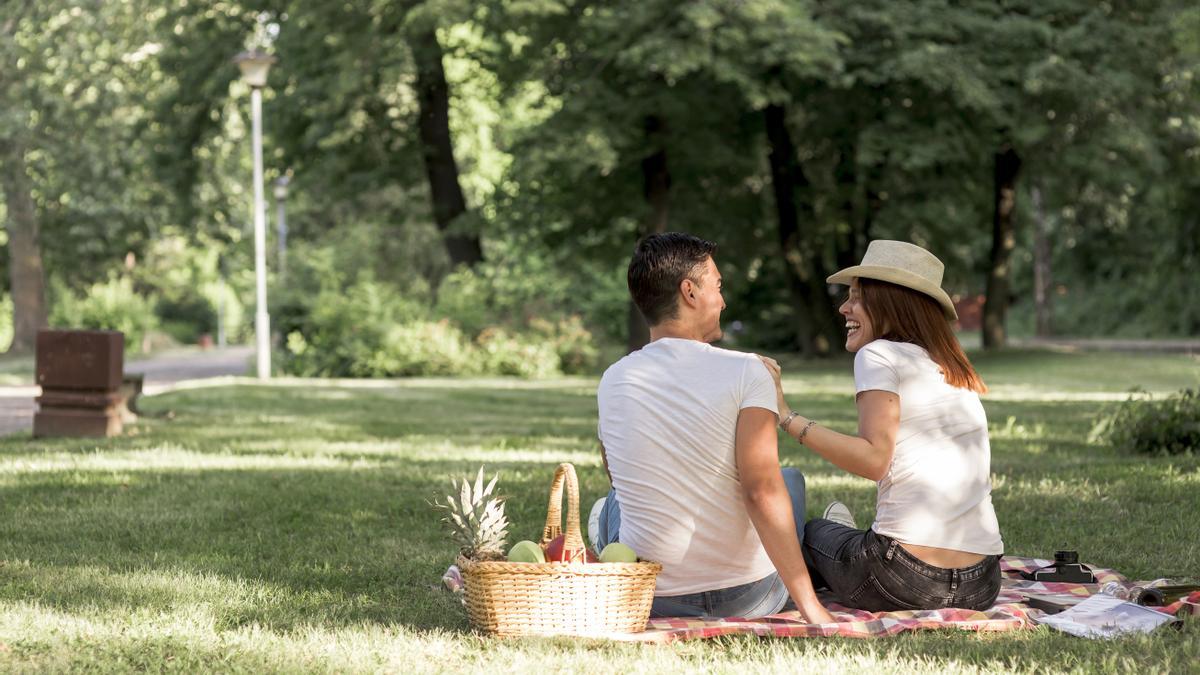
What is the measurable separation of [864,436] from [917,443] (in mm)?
256

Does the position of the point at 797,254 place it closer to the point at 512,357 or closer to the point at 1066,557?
the point at 512,357

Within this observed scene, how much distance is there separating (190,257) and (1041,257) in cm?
3477

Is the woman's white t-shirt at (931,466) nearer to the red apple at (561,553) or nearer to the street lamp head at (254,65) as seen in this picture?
the red apple at (561,553)

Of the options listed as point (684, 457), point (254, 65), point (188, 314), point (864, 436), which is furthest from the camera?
point (188, 314)

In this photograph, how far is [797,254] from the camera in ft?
102

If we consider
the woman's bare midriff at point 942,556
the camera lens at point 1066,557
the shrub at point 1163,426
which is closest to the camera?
the woman's bare midriff at point 942,556

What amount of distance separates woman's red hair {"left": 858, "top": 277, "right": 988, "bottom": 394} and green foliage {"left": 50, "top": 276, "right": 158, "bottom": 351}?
35412mm

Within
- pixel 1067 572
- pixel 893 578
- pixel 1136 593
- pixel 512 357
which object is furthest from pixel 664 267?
pixel 512 357

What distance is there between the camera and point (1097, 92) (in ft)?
85.9

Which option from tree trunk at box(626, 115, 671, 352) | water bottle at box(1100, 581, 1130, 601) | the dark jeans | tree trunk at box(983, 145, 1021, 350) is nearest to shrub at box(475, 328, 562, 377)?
tree trunk at box(626, 115, 671, 352)

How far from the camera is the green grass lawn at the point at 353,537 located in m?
5.08

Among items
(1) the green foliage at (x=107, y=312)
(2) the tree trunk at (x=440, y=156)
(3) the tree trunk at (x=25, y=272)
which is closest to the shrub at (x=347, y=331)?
(2) the tree trunk at (x=440, y=156)

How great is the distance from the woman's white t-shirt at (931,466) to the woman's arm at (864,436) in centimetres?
7

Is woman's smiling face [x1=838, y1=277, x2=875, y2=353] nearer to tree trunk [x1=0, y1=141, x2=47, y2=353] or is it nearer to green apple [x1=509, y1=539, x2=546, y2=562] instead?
green apple [x1=509, y1=539, x2=546, y2=562]
